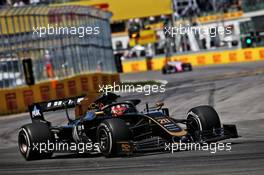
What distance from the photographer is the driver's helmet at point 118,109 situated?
14.0 m

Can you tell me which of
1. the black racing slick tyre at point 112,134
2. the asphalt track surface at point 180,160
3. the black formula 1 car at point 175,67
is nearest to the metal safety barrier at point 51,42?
the asphalt track surface at point 180,160

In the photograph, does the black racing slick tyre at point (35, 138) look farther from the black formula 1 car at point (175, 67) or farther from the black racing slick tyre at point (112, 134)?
the black formula 1 car at point (175, 67)

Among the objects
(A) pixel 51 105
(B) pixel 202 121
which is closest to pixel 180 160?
(B) pixel 202 121

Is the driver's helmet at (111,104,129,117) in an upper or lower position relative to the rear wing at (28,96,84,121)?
lower

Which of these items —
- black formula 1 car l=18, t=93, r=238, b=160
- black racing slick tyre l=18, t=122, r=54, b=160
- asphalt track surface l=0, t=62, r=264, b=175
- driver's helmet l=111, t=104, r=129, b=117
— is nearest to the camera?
asphalt track surface l=0, t=62, r=264, b=175

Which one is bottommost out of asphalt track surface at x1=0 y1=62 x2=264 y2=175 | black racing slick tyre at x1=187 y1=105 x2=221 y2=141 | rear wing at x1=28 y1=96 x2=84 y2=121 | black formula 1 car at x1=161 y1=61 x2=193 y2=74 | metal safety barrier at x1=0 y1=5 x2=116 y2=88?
black formula 1 car at x1=161 y1=61 x2=193 y2=74

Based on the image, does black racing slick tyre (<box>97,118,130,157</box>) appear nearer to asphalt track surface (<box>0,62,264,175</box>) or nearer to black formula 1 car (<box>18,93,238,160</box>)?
black formula 1 car (<box>18,93,238,160</box>)

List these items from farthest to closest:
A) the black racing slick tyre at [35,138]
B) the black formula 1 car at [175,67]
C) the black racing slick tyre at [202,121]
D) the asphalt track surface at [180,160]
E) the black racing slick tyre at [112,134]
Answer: the black formula 1 car at [175,67] < the black racing slick tyre at [35,138] < the black racing slick tyre at [202,121] < the black racing slick tyre at [112,134] < the asphalt track surface at [180,160]

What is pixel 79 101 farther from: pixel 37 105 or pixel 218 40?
pixel 218 40

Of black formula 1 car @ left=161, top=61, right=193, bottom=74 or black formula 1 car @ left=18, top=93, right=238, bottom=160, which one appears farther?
black formula 1 car @ left=161, top=61, right=193, bottom=74

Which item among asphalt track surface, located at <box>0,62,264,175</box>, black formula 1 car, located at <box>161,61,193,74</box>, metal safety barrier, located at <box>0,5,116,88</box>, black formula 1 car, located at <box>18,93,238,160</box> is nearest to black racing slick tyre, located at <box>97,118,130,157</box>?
black formula 1 car, located at <box>18,93,238,160</box>

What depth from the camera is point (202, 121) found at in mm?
13500

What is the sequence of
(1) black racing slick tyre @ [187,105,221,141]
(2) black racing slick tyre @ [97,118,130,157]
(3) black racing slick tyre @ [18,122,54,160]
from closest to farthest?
(2) black racing slick tyre @ [97,118,130,157] < (1) black racing slick tyre @ [187,105,221,141] < (3) black racing slick tyre @ [18,122,54,160]

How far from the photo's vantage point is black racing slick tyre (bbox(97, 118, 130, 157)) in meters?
12.7
